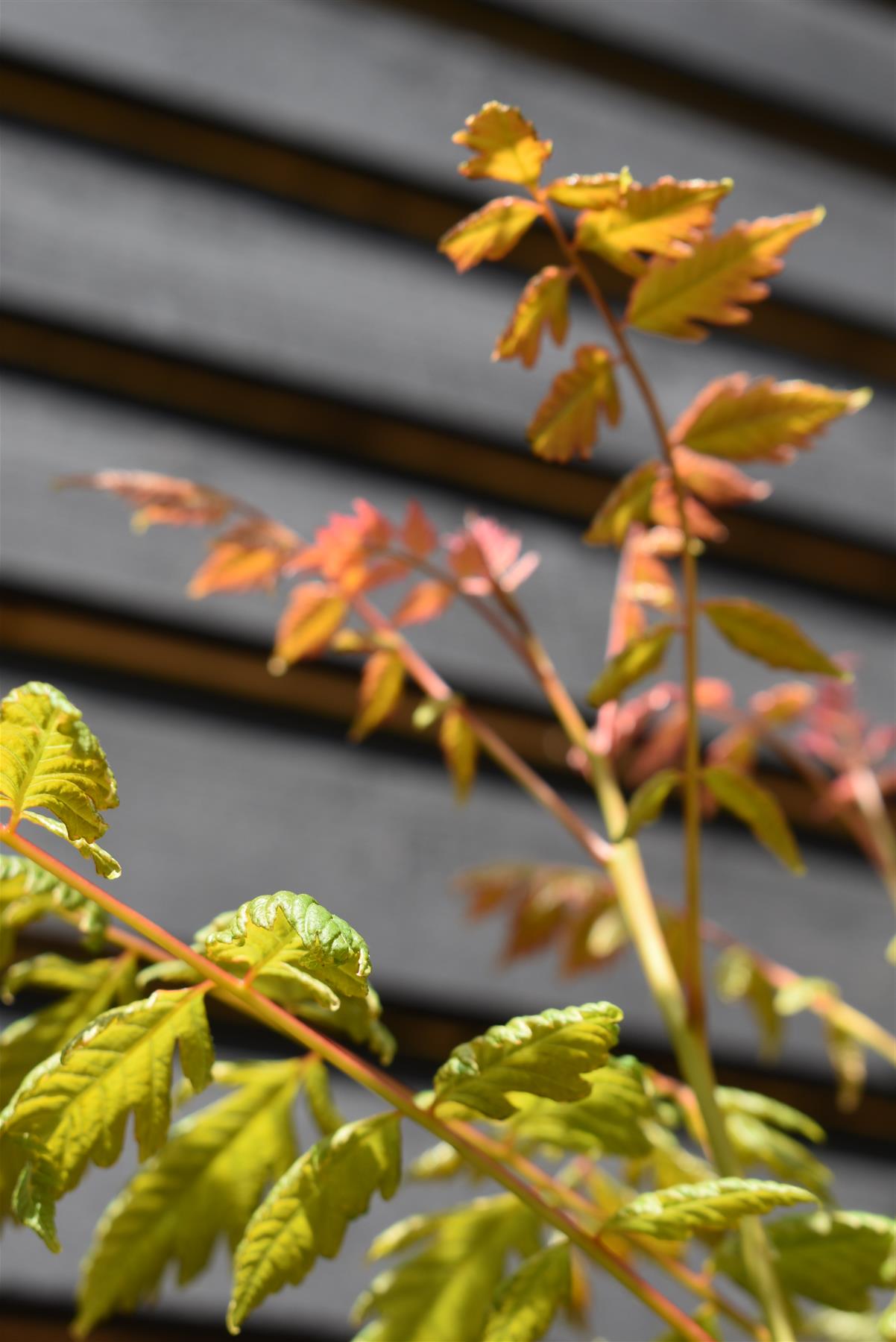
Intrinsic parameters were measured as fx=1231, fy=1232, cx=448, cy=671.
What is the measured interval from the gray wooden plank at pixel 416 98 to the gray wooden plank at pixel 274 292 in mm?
76

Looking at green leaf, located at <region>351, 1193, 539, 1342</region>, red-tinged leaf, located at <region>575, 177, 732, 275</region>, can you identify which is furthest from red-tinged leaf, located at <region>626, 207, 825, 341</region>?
green leaf, located at <region>351, 1193, 539, 1342</region>

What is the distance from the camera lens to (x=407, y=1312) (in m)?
0.44

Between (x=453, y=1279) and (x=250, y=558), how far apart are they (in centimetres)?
31

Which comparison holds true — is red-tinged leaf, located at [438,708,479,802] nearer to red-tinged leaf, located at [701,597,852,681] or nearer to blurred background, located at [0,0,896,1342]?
red-tinged leaf, located at [701,597,852,681]

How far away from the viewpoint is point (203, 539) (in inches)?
37.5

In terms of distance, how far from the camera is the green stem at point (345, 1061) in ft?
0.96

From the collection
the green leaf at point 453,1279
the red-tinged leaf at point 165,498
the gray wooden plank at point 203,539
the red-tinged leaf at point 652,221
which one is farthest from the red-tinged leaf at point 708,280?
the gray wooden plank at point 203,539

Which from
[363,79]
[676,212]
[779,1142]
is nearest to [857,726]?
[779,1142]

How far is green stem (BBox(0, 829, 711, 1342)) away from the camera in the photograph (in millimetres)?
294

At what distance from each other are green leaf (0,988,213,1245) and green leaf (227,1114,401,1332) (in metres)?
0.04

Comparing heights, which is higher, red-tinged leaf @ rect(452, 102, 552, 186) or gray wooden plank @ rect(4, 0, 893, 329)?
gray wooden plank @ rect(4, 0, 893, 329)

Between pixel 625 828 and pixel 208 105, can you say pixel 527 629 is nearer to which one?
pixel 625 828

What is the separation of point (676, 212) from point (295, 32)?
0.77 metres

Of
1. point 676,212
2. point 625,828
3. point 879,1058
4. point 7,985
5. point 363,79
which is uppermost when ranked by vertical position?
point 363,79
